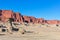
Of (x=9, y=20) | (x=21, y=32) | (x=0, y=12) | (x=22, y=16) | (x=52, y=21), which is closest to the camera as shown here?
(x=21, y=32)

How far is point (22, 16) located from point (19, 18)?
8428 millimetres

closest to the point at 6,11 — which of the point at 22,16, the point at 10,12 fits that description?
the point at 10,12

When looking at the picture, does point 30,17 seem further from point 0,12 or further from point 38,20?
point 0,12

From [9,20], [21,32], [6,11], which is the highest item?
[6,11]

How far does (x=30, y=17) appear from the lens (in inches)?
5576

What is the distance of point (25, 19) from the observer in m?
131

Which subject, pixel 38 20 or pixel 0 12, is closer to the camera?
pixel 0 12

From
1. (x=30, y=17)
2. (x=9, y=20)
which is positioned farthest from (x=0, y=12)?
(x=9, y=20)

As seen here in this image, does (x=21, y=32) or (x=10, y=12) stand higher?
(x=10, y=12)

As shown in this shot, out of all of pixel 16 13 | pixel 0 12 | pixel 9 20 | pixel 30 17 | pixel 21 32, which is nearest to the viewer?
pixel 21 32

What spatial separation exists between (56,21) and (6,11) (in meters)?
66.2

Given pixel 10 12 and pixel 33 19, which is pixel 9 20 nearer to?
pixel 10 12

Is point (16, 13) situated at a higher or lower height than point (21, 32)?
higher

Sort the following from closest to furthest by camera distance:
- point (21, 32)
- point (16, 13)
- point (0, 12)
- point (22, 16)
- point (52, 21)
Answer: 1. point (21, 32)
2. point (0, 12)
3. point (16, 13)
4. point (22, 16)
5. point (52, 21)
